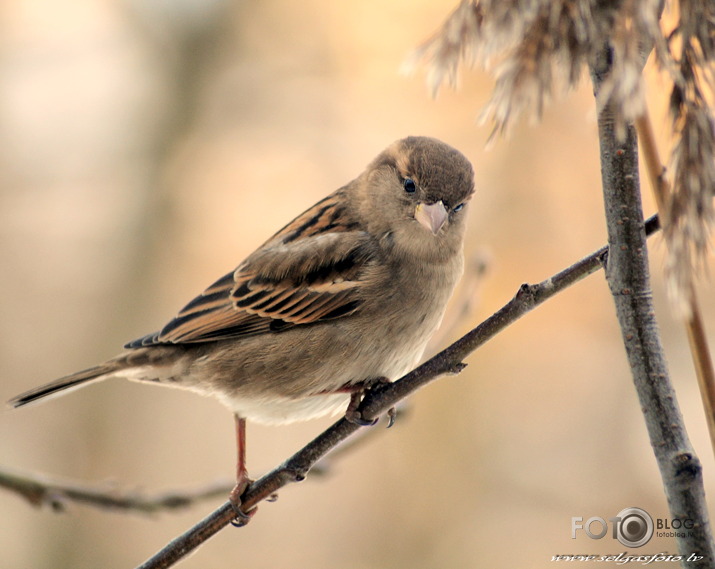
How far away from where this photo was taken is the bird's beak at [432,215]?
3016 mm

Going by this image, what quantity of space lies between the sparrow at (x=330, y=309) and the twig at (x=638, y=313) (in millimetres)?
1730

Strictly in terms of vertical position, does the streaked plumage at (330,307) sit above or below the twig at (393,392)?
above

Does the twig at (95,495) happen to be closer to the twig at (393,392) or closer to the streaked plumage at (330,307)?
the twig at (393,392)

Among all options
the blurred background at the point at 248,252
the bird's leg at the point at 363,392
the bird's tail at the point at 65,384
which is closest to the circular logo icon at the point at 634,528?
the bird's leg at the point at 363,392

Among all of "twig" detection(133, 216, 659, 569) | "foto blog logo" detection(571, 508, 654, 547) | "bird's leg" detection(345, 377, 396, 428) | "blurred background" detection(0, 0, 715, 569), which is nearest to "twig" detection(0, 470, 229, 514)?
"twig" detection(133, 216, 659, 569)

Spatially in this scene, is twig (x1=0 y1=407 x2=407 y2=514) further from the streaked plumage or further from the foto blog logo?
the foto blog logo

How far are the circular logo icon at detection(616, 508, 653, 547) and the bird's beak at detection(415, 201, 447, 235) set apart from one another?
1560 millimetres

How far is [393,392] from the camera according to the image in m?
2.02

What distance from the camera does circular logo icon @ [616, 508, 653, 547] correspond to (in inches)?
60.9

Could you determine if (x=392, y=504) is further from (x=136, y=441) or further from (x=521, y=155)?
(x=521, y=155)

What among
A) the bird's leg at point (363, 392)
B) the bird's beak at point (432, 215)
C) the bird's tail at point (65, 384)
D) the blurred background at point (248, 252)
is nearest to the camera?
the bird's leg at point (363, 392)

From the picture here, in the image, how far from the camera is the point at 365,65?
744 cm

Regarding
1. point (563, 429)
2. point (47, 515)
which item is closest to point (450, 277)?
point (563, 429)

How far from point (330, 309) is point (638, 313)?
2.04m
